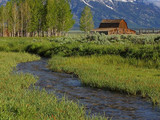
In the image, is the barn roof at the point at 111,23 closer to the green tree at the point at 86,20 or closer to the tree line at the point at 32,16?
the green tree at the point at 86,20

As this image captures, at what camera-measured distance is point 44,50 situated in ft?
122

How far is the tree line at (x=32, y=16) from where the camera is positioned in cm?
8000

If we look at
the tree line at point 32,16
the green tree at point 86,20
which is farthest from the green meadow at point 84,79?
the green tree at point 86,20

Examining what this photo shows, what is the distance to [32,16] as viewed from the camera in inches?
3238

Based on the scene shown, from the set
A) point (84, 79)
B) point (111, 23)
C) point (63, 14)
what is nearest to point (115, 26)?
point (111, 23)

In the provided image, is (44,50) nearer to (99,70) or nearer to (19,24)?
(99,70)

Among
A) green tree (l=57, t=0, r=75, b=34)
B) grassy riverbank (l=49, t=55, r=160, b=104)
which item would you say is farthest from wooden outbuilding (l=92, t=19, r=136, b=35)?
grassy riverbank (l=49, t=55, r=160, b=104)

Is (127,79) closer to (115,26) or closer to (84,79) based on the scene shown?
(84,79)

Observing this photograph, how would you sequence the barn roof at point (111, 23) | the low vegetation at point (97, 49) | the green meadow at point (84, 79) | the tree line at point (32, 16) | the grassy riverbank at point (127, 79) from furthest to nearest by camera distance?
the barn roof at point (111, 23)
the tree line at point (32, 16)
the low vegetation at point (97, 49)
the grassy riverbank at point (127, 79)
the green meadow at point (84, 79)

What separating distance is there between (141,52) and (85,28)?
8777 centimetres

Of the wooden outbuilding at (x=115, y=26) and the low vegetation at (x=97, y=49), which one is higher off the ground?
the wooden outbuilding at (x=115, y=26)

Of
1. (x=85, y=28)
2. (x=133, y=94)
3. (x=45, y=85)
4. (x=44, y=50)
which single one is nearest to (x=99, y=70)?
(x=45, y=85)

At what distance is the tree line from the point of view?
262 feet

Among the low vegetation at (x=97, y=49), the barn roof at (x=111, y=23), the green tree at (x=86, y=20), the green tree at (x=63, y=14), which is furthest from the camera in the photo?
the green tree at (x=86, y=20)
